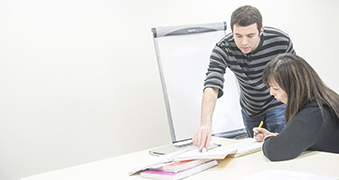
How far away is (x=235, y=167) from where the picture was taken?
113 cm

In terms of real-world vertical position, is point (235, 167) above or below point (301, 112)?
below

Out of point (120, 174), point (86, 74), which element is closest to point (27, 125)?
point (86, 74)

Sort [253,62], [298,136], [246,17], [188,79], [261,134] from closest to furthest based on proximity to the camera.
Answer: [298,136]
[261,134]
[246,17]
[253,62]
[188,79]

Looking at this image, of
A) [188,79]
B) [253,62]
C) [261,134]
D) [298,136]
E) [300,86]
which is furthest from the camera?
[188,79]

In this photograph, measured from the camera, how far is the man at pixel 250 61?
1.73m

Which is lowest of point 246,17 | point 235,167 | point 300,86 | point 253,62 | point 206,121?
point 235,167

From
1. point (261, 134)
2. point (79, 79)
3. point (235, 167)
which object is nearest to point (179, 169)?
point (235, 167)

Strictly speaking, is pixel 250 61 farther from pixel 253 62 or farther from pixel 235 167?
pixel 235 167

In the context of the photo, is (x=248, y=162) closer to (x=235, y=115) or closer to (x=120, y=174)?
(x=120, y=174)

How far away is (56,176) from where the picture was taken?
1.43 meters

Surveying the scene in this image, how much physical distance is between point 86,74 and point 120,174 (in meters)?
1.46

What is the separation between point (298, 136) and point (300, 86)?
0.20 m

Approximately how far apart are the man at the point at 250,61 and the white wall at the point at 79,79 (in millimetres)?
951

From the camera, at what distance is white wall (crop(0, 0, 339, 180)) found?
7.91ft
